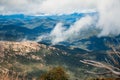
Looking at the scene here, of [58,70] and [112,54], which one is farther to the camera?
[58,70]

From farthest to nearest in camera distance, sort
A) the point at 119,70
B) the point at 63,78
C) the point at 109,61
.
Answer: the point at 63,78 < the point at 109,61 < the point at 119,70

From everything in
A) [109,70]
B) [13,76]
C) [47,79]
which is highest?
[109,70]

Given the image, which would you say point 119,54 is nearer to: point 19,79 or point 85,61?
point 85,61

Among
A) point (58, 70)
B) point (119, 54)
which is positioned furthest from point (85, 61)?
point (58, 70)

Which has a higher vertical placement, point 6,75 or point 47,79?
point 6,75

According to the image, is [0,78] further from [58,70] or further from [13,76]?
[58,70]

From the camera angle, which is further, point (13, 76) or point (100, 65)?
point (13, 76)

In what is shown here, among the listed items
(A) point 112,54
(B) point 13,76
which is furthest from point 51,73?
(A) point 112,54

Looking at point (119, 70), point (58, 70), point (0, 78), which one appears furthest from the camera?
point (58, 70)

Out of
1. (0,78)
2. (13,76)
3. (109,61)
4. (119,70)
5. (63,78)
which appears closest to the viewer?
Answer: (119,70)
